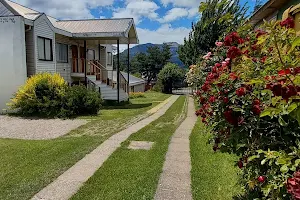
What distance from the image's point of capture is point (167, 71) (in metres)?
42.0

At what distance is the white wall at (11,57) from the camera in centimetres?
1335

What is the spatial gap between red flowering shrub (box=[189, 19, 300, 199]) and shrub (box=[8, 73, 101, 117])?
33.4ft

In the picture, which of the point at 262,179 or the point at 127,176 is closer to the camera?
the point at 262,179

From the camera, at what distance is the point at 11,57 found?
13594 millimetres

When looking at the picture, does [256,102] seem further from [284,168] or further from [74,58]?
[74,58]

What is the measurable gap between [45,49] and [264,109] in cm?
1504

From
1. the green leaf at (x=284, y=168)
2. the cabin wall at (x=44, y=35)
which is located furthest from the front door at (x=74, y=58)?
the green leaf at (x=284, y=168)

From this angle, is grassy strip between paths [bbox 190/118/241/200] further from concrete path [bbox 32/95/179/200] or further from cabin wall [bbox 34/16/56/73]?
cabin wall [bbox 34/16/56/73]

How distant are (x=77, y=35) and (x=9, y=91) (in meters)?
5.89

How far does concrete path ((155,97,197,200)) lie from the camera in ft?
14.0

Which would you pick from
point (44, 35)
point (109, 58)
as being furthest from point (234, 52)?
point (109, 58)

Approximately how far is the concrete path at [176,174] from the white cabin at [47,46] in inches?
379

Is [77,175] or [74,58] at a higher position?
[74,58]

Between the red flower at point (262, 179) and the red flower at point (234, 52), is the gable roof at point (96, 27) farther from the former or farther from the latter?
the red flower at point (262, 179)
